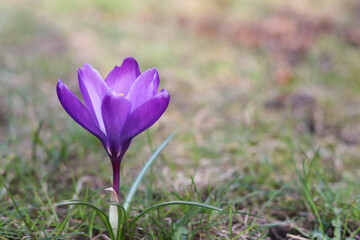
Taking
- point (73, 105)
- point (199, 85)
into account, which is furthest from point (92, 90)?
point (199, 85)

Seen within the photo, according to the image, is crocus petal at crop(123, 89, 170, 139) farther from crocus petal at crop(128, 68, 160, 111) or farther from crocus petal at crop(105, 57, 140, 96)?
crocus petal at crop(105, 57, 140, 96)

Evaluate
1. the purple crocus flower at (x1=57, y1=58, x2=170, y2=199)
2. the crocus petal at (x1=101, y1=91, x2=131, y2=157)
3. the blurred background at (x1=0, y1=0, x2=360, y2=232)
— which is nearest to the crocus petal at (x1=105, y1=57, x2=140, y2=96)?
the purple crocus flower at (x1=57, y1=58, x2=170, y2=199)

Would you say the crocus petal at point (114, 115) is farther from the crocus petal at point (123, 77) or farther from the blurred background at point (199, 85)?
the blurred background at point (199, 85)

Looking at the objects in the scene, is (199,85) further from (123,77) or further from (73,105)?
(73,105)

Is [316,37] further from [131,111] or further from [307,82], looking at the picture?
[131,111]

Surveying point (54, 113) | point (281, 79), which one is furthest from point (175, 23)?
point (54, 113)

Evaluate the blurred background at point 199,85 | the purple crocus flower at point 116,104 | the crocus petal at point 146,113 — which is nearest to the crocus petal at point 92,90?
the purple crocus flower at point 116,104
